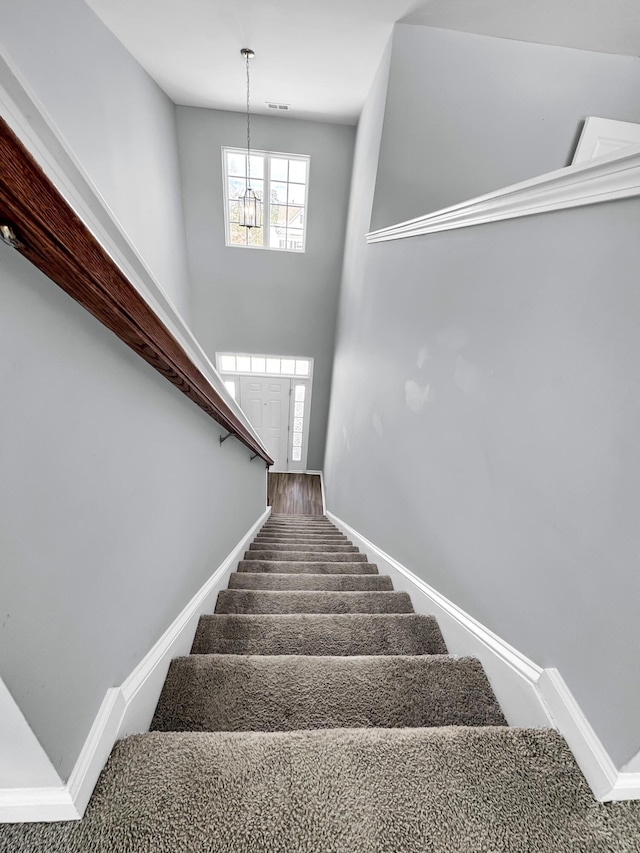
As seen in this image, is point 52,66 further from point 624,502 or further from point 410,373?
point 624,502

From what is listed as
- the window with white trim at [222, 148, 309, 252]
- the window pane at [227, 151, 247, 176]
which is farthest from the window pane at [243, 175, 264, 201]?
the window pane at [227, 151, 247, 176]

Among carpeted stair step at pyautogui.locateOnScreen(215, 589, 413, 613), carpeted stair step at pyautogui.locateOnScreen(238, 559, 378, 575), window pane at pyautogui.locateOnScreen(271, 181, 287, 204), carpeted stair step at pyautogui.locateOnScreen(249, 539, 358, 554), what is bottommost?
carpeted stair step at pyautogui.locateOnScreen(249, 539, 358, 554)

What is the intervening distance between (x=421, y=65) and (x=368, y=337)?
5.02ft

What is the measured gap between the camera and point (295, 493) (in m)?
5.43

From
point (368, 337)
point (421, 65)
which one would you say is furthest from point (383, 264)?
point (421, 65)

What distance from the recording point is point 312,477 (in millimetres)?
5832

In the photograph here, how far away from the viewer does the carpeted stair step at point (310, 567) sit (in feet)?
6.24

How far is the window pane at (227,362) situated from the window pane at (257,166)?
7.08 feet

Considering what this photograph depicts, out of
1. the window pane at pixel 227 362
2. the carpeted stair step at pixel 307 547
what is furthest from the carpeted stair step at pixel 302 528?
the window pane at pixel 227 362

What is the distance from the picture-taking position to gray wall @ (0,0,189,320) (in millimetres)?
1706

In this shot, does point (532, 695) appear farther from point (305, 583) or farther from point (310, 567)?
point (310, 567)

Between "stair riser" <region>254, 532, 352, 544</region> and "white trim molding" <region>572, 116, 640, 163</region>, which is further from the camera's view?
"stair riser" <region>254, 532, 352, 544</region>

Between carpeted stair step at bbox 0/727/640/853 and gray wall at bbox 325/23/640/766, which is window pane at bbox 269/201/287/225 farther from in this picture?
carpeted stair step at bbox 0/727/640/853

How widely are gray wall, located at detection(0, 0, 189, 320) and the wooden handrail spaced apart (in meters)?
0.78
